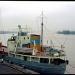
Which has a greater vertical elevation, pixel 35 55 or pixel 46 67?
pixel 35 55

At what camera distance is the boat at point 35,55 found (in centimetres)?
937

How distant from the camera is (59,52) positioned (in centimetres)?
961

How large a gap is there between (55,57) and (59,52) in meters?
0.33

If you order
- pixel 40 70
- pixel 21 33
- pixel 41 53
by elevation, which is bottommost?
pixel 40 70

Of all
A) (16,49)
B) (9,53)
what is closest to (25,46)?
(16,49)

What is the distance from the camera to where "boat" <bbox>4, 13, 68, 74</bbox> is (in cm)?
937

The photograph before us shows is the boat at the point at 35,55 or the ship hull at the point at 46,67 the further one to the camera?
the boat at the point at 35,55

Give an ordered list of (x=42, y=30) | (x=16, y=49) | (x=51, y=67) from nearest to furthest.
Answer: (x=51, y=67)
(x=42, y=30)
(x=16, y=49)

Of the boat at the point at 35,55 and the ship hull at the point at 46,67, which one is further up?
the boat at the point at 35,55

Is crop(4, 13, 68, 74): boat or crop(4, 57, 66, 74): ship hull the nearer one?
crop(4, 57, 66, 74): ship hull

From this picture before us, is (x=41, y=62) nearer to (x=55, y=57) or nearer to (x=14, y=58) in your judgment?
(x=55, y=57)

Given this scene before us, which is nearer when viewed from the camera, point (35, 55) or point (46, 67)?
point (46, 67)

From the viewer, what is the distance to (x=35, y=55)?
9.73 m

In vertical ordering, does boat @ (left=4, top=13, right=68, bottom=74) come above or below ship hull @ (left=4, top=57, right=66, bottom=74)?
above
